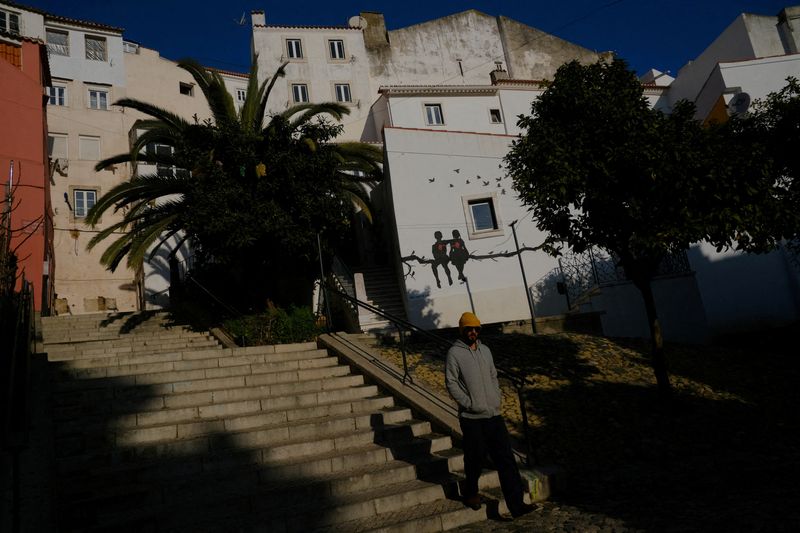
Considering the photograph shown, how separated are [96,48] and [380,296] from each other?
24.0 meters

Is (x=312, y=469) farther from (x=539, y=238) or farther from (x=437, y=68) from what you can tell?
(x=437, y=68)

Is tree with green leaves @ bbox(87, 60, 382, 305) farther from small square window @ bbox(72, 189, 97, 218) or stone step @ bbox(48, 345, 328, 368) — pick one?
small square window @ bbox(72, 189, 97, 218)

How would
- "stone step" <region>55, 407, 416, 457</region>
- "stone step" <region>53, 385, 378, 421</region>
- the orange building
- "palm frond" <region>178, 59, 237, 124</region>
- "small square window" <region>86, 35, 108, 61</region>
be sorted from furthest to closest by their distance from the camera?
1. "small square window" <region>86, 35, 108, 61</region>
2. the orange building
3. "palm frond" <region>178, 59, 237, 124</region>
4. "stone step" <region>53, 385, 378, 421</region>
5. "stone step" <region>55, 407, 416, 457</region>

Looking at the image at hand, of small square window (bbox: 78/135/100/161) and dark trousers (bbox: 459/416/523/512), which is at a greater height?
small square window (bbox: 78/135/100/161)

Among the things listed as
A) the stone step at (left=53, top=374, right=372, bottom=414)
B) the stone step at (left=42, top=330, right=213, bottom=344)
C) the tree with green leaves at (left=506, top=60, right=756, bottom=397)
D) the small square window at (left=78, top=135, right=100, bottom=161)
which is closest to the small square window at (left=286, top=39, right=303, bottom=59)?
the small square window at (left=78, top=135, right=100, bottom=161)

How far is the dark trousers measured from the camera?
4613 millimetres

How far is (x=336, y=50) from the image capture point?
32000 mm

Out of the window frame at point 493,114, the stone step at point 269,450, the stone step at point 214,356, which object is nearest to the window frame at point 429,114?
the window frame at point 493,114

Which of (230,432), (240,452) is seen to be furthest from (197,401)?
(240,452)

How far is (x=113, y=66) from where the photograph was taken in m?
28.2

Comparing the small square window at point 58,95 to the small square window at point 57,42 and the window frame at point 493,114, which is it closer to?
the small square window at point 57,42

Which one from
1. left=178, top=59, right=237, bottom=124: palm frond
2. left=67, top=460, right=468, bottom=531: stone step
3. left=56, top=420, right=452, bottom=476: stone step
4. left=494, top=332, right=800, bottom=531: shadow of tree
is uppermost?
left=178, top=59, right=237, bottom=124: palm frond

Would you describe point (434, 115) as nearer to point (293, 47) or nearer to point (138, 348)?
point (293, 47)

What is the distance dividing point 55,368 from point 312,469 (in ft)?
13.9
